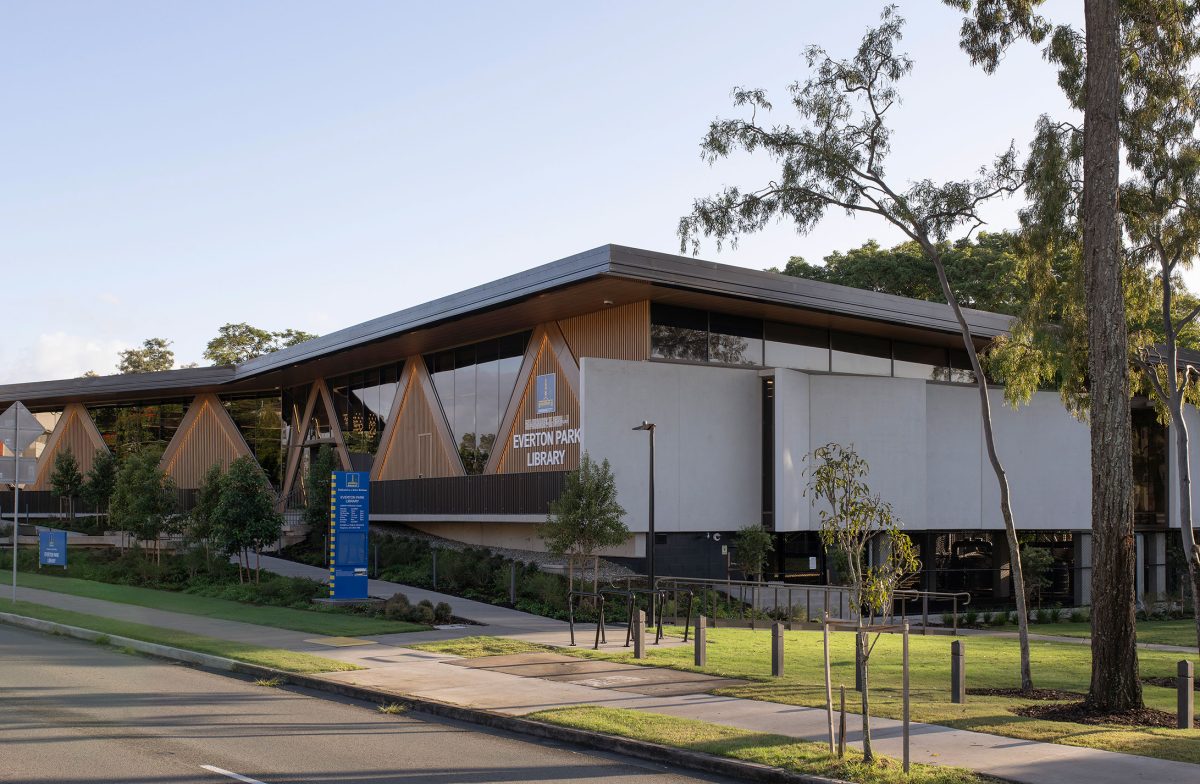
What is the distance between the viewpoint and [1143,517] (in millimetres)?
41750

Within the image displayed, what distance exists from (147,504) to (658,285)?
1733 cm

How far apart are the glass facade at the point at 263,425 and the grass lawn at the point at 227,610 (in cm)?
1944

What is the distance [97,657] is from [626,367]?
15.1m

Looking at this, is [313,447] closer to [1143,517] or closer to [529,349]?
[529,349]

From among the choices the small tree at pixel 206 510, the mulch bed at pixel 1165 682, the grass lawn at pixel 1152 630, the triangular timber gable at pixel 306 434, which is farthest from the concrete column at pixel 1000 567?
the small tree at pixel 206 510

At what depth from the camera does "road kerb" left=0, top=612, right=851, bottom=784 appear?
9742 millimetres

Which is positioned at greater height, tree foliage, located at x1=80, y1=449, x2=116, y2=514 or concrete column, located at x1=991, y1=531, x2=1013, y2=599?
tree foliage, located at x1=80, y1=449, x2=116, y2=514

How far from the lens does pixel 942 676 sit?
16.5 metres

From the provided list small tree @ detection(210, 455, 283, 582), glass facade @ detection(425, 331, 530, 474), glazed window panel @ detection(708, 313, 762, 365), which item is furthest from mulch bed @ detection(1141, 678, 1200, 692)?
small tree @ detection(210, 455, 283, 582)

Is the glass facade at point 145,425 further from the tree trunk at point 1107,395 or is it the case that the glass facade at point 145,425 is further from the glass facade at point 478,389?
the tree trunk at point 1107,395

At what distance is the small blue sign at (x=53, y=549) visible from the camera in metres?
31.9

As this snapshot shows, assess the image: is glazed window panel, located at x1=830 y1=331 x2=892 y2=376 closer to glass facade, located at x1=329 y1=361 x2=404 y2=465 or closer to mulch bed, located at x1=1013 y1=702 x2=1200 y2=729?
glass facade, located at x1=329 y1=361 x2=404 y2=465

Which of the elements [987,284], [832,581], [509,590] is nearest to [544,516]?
[509,590]

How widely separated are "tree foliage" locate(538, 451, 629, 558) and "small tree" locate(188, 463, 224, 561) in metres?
11.3
